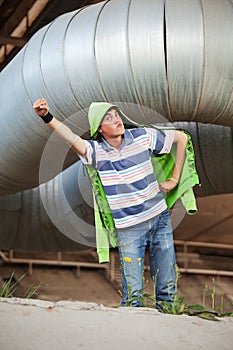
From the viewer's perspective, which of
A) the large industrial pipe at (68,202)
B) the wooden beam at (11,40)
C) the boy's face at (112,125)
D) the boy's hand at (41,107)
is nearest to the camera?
the boy's hand at (41,107)

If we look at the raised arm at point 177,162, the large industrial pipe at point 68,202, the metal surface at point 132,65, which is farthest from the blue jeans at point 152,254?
the metal surface at point 132,65

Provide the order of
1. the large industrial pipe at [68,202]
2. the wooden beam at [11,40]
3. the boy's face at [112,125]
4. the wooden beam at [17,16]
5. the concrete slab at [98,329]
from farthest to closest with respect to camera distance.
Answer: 1. the wooden beam at [11,40]
2. the wooden beam at [17,16]
3. the large industrial pipe at [68,202]
4. the boy's face at [112,125]
5. the concrete slab at [98,329]

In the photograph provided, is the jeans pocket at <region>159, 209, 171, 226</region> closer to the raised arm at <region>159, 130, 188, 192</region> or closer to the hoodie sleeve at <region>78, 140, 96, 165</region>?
the raised arm at <region>159, 130, 188, 192</region>

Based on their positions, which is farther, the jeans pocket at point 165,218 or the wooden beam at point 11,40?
the wooden beam at point 11,40

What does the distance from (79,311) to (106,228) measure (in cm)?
109

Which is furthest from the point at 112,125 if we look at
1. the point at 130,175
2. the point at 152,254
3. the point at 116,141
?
the point at 152,254

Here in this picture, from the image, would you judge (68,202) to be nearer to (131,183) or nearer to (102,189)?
(102,189)

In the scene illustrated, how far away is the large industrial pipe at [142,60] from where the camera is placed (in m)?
3.58

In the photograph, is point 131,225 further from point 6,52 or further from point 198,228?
point 198,228

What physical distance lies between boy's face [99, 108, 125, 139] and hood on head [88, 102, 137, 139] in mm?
18

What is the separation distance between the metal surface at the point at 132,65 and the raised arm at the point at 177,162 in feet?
0.68

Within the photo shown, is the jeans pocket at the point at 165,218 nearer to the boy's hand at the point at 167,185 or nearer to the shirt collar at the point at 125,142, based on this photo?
the boy's hand at the point at 167,185

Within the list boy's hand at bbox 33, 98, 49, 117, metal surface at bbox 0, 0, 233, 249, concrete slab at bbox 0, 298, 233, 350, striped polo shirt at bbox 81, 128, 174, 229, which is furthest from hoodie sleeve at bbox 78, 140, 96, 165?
concrete slab at bbox 0, 298, 233, 350

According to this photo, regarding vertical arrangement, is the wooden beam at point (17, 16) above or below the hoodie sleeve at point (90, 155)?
above
